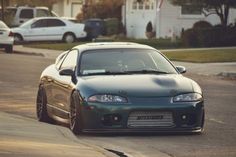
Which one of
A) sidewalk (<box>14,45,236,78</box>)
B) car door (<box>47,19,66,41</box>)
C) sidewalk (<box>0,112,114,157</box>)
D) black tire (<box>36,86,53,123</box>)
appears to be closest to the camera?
sidewalk (<box>0,112,114,157</box>)

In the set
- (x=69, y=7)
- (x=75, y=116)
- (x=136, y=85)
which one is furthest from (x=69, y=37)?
(x=136, y=85)

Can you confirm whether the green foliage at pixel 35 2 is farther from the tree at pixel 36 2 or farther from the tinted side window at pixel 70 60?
the tinted side window at pixel 70 60

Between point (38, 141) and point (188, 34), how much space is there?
3031cm

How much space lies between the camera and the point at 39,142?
1065 cm

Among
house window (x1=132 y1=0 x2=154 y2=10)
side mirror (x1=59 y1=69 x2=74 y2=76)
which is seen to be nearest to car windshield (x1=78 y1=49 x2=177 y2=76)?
side mirror (x1=59 y1=69 x2=74 y2=76)

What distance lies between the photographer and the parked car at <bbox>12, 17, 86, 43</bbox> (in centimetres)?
4450

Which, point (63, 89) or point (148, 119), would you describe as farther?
point (63, 89)

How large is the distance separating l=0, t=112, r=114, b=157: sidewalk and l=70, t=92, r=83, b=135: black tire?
133mm

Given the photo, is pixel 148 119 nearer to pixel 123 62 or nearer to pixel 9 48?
pixel 123 62

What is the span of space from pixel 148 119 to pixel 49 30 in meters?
33.5

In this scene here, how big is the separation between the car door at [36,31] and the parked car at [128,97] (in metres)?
31.6

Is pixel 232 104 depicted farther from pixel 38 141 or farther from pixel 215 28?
pixel 215 28

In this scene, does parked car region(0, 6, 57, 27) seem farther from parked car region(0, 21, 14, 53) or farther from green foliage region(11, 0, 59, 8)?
parked car region(0, 21, 14, 53)

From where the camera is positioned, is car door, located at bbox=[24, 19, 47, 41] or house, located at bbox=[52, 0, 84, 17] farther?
house, located at bbox=[52, 0, 84, 17]
